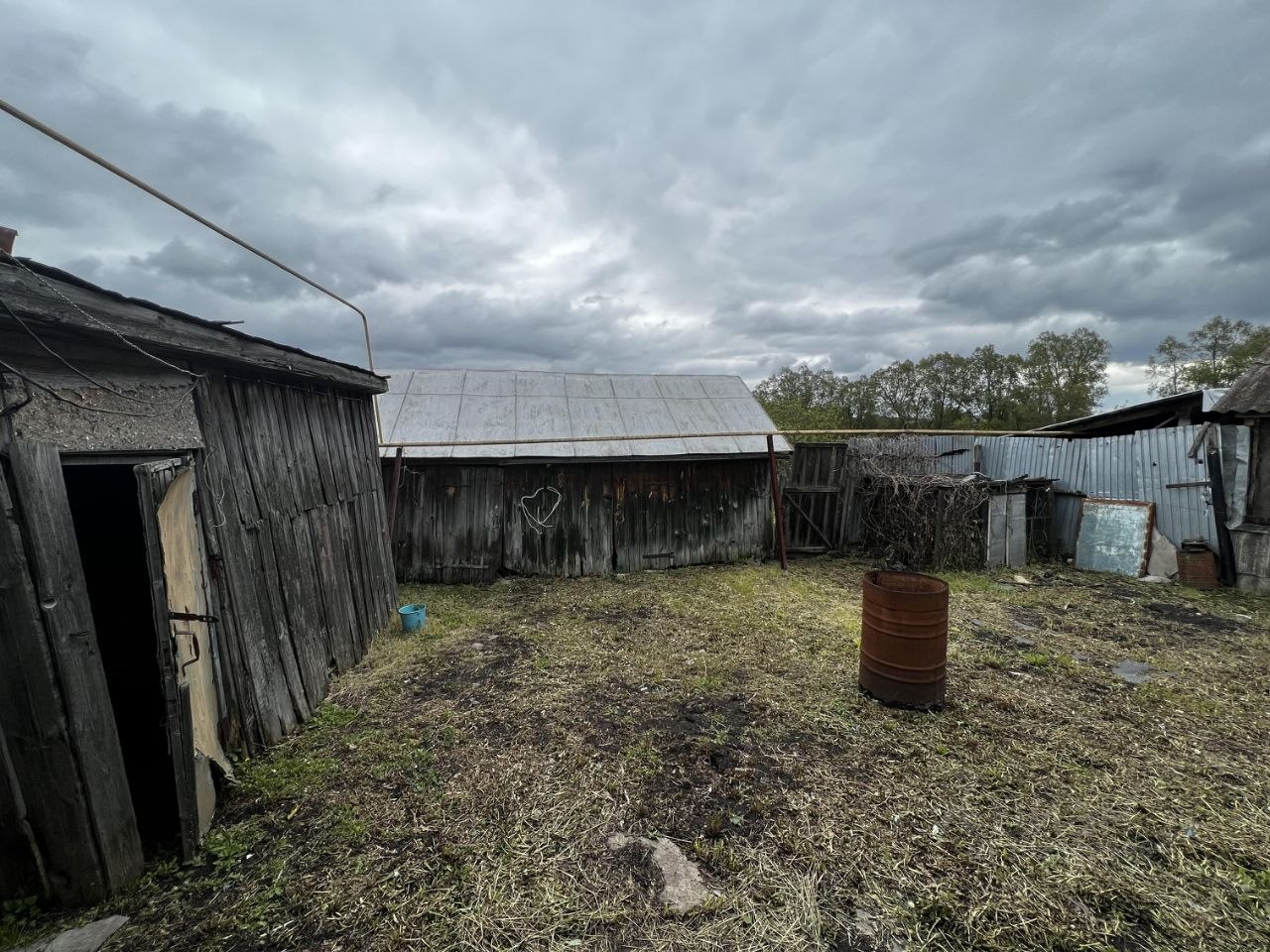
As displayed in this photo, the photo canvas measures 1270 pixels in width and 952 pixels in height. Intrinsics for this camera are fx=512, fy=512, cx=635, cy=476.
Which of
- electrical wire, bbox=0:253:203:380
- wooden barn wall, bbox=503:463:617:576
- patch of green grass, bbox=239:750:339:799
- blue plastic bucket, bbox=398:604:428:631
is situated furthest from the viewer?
wooden barn wall, bbox=503:463:617:576

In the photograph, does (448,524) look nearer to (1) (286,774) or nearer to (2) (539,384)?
(2) (539,384)

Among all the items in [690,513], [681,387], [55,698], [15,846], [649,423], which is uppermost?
[681,387]

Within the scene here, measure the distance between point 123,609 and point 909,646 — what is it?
5920mm

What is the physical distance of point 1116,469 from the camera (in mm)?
9297

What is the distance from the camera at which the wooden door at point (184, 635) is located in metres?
2.61

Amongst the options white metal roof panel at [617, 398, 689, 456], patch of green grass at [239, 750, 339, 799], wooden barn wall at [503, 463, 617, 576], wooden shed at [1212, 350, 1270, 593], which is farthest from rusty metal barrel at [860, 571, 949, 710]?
wooden shed at [1212, 350, 1270, 593]

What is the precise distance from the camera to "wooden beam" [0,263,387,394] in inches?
79.3

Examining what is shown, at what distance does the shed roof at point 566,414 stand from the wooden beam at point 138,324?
4713 mm

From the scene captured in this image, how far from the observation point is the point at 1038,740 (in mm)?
3986

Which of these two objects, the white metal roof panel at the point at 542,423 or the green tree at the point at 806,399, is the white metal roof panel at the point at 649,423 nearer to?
the white metal roof panel at the point at 542,423

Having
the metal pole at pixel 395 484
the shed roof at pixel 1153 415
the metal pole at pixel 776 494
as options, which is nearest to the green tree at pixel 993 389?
the shed roof at pixel 1153 415

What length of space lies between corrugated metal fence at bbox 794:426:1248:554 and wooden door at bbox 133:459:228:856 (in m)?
9.65

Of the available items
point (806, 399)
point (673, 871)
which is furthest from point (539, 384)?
point (806, 399)

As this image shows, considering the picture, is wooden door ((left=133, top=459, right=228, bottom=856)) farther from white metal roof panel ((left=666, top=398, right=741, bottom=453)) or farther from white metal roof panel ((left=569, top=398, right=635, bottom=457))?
white metal roof panel ((left=666, top=398, right=741, bottom=453))
